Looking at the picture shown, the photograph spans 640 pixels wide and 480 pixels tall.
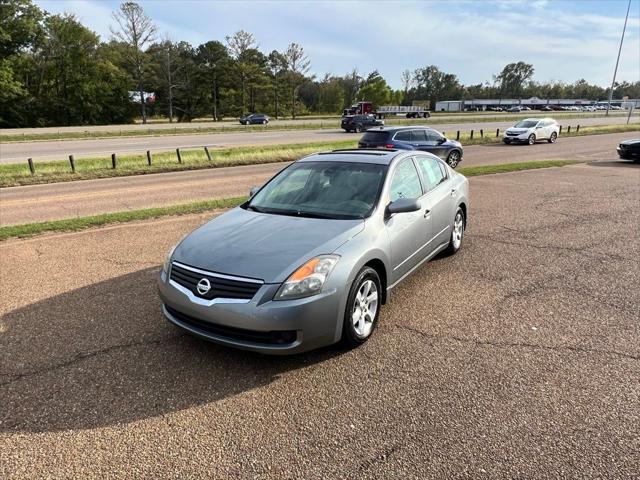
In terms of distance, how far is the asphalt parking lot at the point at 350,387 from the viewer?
2.61m

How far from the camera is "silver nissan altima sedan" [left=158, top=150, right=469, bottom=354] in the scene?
3295 mm

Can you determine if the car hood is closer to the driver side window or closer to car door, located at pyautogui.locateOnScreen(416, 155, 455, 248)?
the driver side window

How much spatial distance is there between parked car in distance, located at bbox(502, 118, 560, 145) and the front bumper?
27160 mm

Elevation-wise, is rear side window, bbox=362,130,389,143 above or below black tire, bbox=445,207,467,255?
above

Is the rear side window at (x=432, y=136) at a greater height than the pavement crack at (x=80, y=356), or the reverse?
the rear side window at (x=432, y=136)

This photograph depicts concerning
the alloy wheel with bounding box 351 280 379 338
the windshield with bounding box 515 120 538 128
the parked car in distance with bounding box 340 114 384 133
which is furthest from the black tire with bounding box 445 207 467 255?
the parked car in distance with bounding box 340 114 384 133

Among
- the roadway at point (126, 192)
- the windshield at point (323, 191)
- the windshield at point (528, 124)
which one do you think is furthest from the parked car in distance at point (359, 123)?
the windshield at point (323, 191)

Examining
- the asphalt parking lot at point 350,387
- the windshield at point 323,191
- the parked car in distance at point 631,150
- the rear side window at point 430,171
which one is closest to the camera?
the asphalt parking lot at point 350,387

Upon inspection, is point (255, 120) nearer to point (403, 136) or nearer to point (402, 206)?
point (403, 136)

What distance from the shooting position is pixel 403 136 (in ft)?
54.3

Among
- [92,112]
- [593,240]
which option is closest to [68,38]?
[92,112]

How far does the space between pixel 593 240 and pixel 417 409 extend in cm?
547

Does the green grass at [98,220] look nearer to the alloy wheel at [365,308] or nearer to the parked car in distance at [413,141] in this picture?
the alloy wheel at [365,308]

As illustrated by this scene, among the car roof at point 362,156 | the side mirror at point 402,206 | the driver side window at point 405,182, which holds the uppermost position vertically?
the car roof at point 362,156
